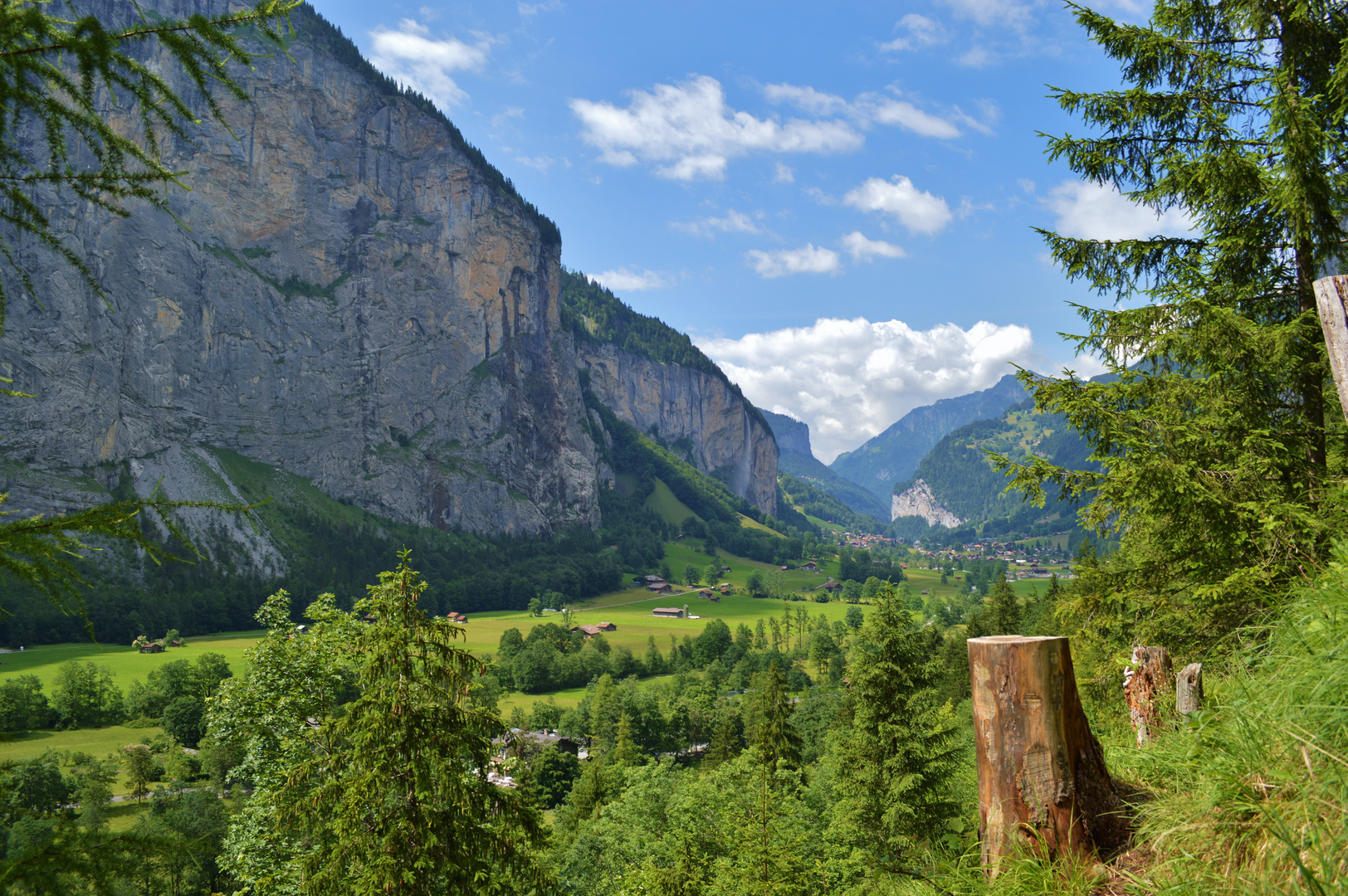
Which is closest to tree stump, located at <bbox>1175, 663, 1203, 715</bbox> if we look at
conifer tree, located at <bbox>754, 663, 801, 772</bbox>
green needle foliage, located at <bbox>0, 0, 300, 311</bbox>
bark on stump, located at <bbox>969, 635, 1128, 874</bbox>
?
bark on stump, located at <bbox>969, 635, 1128, 874</bbox>

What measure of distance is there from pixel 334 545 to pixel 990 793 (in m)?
127

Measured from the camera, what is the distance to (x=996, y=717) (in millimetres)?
3562

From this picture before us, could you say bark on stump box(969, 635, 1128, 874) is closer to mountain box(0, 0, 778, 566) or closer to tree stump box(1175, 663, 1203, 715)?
tree stump box(1175, 663, 1203, 715)

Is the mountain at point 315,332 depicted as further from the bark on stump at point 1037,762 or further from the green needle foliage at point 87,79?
the bark on stump at point 1037,762

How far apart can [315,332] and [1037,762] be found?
5723 inches

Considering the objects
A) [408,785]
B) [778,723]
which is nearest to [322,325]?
[778,723]

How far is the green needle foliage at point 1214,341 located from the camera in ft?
21.3

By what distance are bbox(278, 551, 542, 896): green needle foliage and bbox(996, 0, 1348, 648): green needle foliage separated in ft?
25.0

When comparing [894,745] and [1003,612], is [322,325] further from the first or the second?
[894,745]

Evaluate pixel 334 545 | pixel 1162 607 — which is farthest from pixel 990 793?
pixel 334 545

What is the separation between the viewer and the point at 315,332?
127250 mm

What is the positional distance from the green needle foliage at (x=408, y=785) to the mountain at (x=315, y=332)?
108153 millimetres

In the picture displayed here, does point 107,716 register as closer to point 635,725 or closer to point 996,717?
point 635,725

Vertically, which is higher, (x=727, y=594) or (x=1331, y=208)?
(x=1331, y=208)
